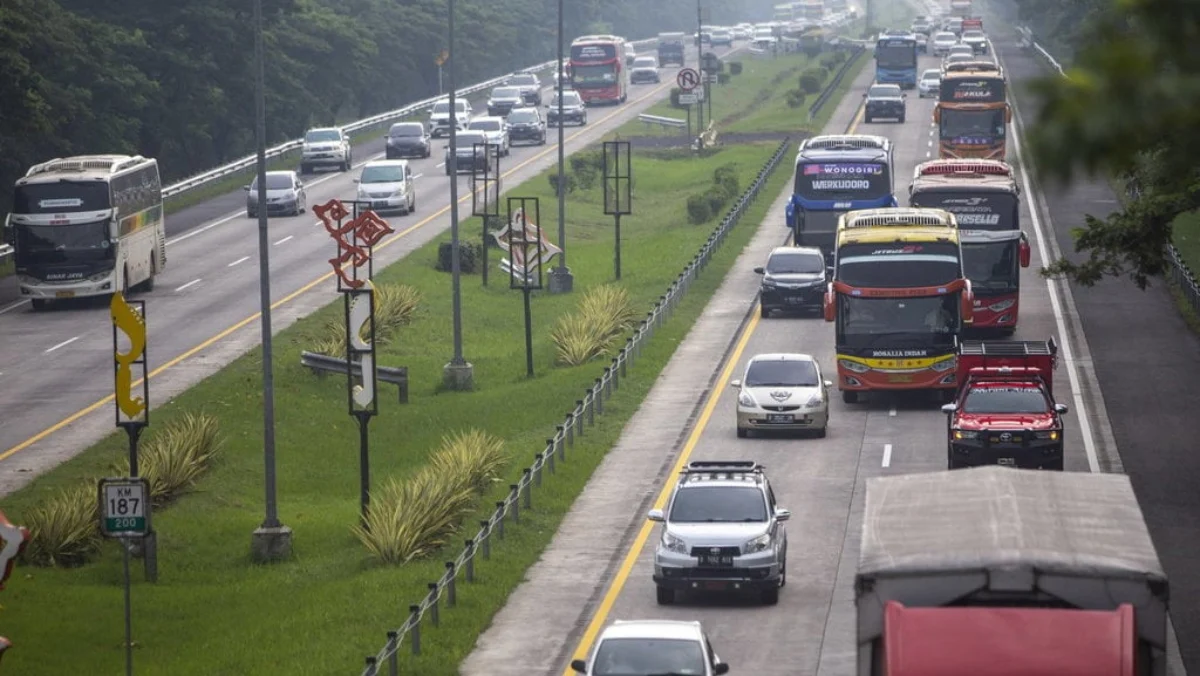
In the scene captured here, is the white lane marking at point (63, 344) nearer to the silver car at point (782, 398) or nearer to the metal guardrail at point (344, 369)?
the metal guardrail at point (344, 369)

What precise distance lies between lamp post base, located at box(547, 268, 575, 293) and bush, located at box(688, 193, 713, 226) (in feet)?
43.7

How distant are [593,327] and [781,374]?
44.4ft

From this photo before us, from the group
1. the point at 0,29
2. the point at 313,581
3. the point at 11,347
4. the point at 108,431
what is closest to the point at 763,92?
the point at 0,29

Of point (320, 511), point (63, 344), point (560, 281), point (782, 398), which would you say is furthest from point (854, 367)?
point (560, 281)

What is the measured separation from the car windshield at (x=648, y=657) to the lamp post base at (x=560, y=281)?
4255cm

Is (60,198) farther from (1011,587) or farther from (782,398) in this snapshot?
(1011,587)

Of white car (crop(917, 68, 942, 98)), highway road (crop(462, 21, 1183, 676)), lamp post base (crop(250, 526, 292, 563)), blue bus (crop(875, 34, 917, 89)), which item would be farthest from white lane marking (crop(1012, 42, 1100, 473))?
blue bus (crop(875, 34, 917, 89))

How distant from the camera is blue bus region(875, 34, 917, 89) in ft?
366

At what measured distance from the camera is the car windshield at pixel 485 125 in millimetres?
91500

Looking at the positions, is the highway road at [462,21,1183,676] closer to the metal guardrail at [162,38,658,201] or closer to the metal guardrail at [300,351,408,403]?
the metal guardrail at [300,351,408,403]

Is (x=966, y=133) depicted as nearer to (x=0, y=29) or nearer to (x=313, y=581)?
(x=0, y=29)

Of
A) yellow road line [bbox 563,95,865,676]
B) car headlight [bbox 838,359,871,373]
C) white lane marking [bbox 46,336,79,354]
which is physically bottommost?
white lane marking [bbox 46,336,79,354]

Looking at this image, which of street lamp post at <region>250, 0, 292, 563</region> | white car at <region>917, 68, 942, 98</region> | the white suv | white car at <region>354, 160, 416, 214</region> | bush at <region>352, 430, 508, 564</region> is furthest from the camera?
white car at <region>917, 68, 942, 98</region>

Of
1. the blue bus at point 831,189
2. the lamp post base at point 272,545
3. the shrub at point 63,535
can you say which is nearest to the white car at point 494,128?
the blue bus at point 831,189
